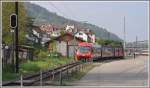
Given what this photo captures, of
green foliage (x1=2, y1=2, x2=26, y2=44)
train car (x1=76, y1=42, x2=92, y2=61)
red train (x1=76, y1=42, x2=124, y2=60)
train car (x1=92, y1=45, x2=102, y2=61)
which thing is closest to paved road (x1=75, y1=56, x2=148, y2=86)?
green foliage (x1=2, y1=2, x2=26, y2=44)

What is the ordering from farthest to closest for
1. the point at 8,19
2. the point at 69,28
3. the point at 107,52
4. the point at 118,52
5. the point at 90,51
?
the point at 118,52 → the point at 107,52 → the point at 69,28 → the point at 90,51 → the point at 8,19

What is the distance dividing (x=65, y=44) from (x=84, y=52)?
11.1m

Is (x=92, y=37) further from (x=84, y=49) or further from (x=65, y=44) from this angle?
(x=84, y=49)

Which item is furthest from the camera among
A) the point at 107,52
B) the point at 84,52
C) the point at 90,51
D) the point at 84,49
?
the point at 107,52

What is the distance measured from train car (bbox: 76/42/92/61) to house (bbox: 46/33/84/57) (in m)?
3.98

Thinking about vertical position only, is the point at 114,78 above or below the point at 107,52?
below

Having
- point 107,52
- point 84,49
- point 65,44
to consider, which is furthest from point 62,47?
point 84,49

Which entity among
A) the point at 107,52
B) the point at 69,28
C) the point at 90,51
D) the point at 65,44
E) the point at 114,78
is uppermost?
the point at 69,28

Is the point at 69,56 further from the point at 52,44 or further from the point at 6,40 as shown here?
the point at 6,40

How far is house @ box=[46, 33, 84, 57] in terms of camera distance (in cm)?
7059

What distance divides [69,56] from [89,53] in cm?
904

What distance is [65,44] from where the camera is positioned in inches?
2931

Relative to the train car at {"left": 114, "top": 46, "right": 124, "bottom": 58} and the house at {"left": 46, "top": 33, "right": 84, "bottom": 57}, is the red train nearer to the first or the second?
the house at {"left": 46, "top": 33, "right": 84, "bottom": 57}

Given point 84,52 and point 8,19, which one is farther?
point 84,52
